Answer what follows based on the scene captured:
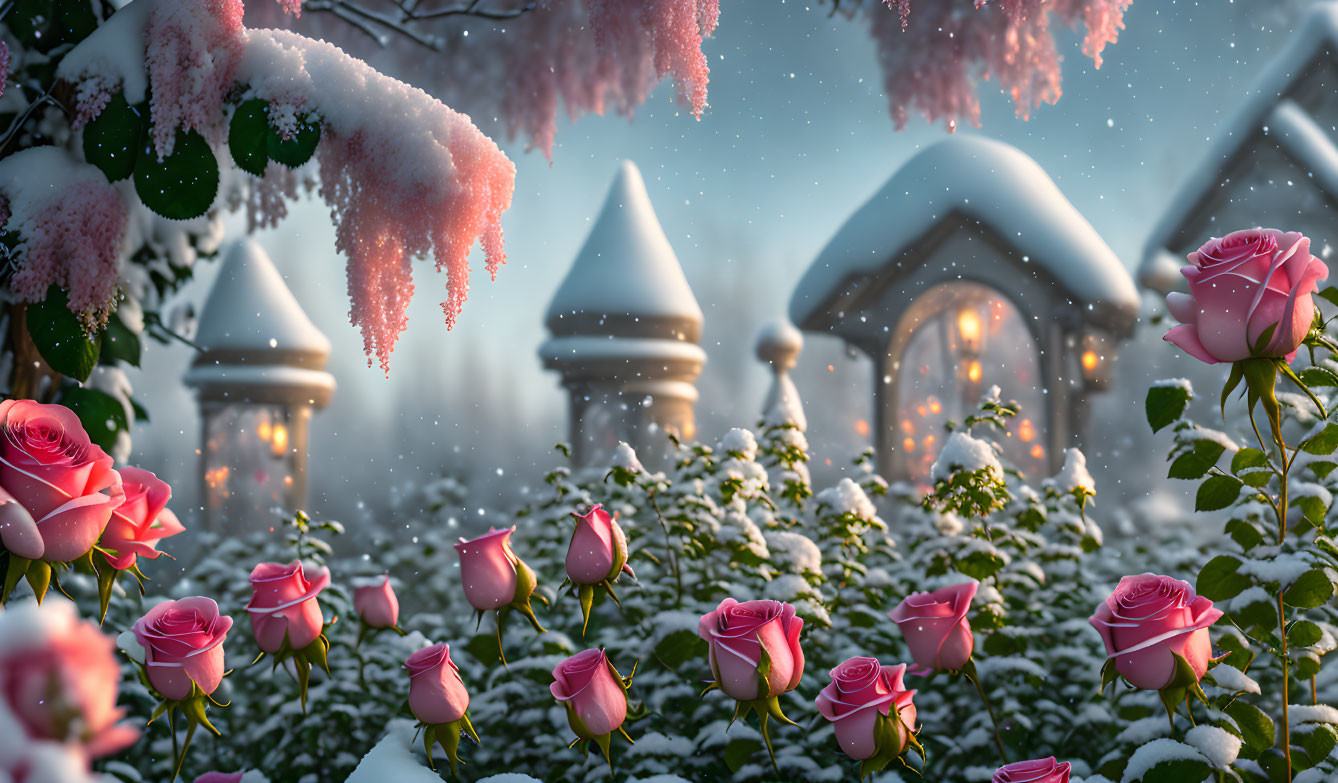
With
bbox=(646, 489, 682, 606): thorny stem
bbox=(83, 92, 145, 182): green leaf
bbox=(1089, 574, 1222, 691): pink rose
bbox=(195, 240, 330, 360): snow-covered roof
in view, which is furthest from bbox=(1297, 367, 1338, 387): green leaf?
bbox=(195, 240, 330, 360): snow-covered roof

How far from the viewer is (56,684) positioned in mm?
313

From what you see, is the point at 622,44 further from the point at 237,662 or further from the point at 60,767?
the point at 60,767

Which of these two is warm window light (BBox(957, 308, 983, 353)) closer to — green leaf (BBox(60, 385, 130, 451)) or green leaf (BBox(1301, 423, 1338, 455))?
green leaf (BBox(1301, 423, 1338, 455))

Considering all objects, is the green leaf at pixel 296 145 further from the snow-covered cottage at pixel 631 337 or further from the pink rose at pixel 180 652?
the snow-covered cottage at pixel 631 337

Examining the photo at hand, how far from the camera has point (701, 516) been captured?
2490mm

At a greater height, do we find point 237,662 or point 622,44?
point 622,44

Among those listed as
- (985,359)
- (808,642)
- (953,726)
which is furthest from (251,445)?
(985,359)

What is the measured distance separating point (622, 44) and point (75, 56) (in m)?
1.80

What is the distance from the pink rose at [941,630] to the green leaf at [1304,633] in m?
0.56

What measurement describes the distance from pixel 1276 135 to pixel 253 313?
540 cm

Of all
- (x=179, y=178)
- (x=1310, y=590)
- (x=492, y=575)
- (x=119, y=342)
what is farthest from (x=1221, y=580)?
(x=119, y=342)

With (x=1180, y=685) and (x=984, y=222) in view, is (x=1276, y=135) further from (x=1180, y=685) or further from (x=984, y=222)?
(x=1180, y=685)

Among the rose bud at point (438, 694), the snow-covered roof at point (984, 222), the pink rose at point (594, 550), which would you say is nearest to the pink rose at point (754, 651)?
the pink rose at point (594, 550)

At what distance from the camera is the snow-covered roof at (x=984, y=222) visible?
14.3ft
